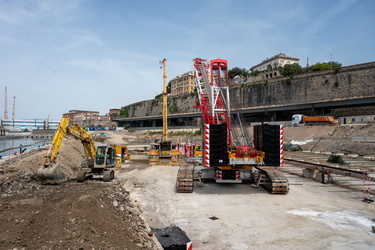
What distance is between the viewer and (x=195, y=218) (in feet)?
27.7

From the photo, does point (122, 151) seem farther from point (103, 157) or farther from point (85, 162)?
point (103, 157)

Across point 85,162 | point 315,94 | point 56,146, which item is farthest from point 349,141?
point 56,146

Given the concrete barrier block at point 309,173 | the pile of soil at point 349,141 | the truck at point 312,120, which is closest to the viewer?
the concrete barrier block at point 309,173

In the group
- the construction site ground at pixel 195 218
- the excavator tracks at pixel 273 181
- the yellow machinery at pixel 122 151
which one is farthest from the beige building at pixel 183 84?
the construction site ground at pixel 195 218

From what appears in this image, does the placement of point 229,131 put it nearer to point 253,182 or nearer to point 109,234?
point 253,182

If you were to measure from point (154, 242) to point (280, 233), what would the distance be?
12.0 ft

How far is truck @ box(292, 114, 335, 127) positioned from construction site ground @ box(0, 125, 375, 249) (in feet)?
117

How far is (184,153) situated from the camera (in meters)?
29.0

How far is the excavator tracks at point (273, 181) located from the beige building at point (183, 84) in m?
110

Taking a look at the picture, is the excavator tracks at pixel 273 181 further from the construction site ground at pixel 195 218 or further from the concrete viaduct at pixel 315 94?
the concrete viaduct at pixel 315 94

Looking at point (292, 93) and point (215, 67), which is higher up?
point (292, 93)

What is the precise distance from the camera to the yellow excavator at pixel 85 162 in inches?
447

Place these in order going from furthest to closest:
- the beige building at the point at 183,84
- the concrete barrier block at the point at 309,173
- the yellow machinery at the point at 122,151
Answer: the beige building at the point at 183,84, the yellow machinery at the point at 122,151, the concrete barrier block at the point at 309,173

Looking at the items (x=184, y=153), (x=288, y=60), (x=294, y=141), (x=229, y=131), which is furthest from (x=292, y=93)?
(x=288, y=60)
